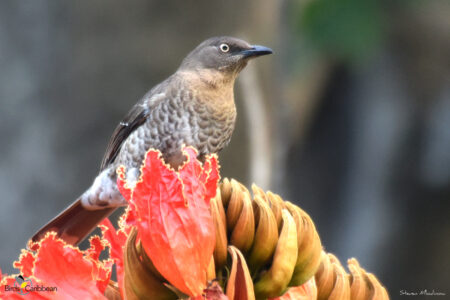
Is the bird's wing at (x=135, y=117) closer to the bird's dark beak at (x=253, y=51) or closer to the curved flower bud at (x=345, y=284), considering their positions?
the bird's dark beak at (x=253, y=51)

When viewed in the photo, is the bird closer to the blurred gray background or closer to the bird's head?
the bird's head

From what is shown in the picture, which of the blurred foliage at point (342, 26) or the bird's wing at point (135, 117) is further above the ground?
the blurred foliage at point (342, 26)

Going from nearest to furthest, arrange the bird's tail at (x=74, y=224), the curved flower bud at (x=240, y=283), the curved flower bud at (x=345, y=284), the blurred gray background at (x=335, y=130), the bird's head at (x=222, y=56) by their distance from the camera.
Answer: the curved flower bud at (x=240, y=283) → the curved flower bud at (x=345, y=284) → the bird's tail at (x=74, y=224) → the bird's head at (x=222, y=56) → the blurred gray background at (x=335, y=130)

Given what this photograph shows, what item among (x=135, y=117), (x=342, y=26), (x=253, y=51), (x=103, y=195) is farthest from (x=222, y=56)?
(x=342, y=26)

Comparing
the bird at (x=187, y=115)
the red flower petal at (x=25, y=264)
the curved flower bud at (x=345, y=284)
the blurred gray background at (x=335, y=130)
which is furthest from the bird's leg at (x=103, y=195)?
the curved flower bud at (x=345, y=284)

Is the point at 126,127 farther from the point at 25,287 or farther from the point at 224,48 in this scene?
the point at 25,287

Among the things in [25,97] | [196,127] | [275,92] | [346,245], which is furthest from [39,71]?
[346,245]
